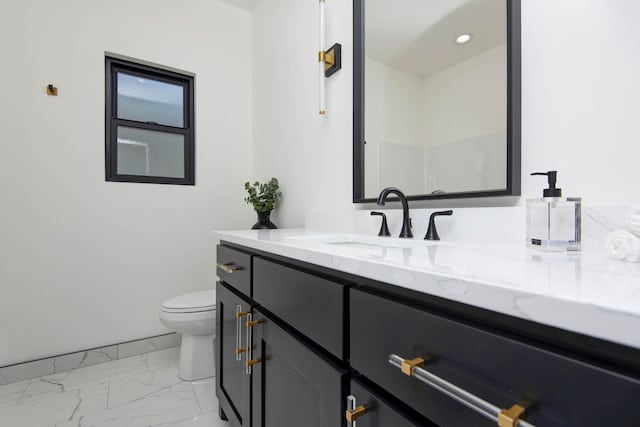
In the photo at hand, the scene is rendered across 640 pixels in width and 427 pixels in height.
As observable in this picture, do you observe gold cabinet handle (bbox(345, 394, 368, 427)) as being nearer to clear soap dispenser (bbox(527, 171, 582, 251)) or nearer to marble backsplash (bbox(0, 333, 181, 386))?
clear soap dispenser (bbox(527, 171, 582, 251))

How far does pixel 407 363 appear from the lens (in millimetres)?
443

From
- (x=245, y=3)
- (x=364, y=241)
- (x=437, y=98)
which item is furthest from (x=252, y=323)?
(x=245, y=3)

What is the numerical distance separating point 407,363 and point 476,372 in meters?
0.09

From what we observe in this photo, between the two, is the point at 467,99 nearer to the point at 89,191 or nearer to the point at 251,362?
the point at 251,362

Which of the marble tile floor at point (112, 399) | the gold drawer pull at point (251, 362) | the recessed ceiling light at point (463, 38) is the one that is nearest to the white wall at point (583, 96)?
the recessed ceiling light at point (463, 38)

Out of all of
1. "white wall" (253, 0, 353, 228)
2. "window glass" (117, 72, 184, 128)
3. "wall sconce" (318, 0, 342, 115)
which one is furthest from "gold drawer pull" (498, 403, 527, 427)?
"window glass" (117, 72, 184, 128)

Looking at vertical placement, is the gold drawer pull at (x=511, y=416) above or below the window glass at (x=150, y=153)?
below

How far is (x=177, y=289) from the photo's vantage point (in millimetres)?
2295

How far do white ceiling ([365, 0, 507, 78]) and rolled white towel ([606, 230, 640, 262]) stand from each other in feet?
2.07

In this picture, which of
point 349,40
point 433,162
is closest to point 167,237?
point 349,40

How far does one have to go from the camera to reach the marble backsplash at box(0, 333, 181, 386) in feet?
5.88

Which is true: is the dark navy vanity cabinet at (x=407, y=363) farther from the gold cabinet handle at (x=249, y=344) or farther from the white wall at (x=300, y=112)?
the white wall at (x=300, y=112)

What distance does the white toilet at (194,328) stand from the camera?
5.77 feet

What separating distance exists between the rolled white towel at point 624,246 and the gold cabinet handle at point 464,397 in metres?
0.42
